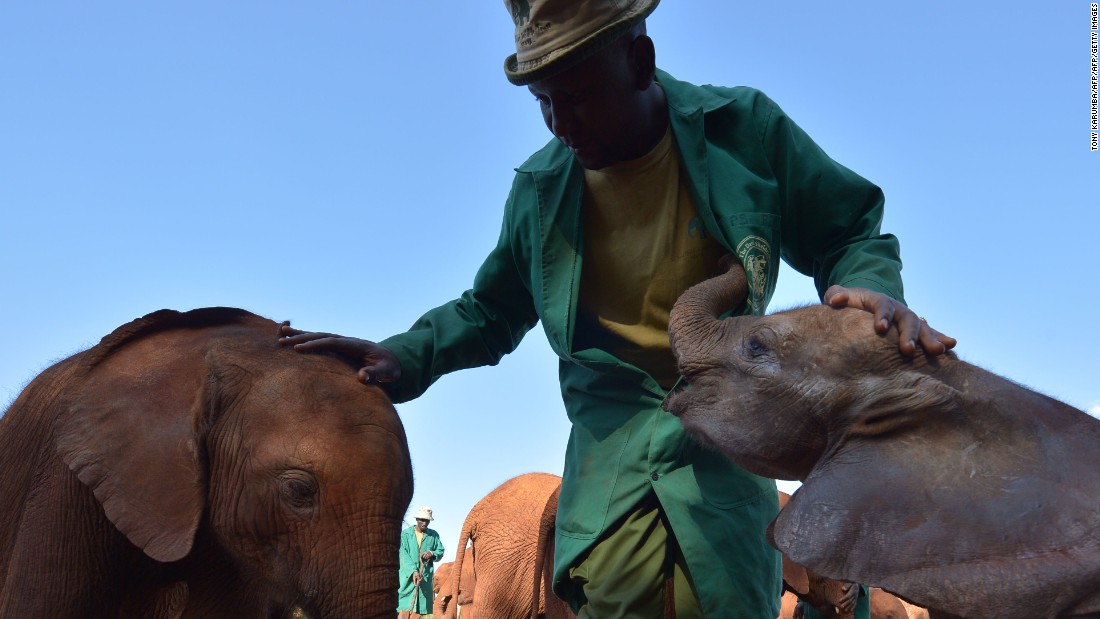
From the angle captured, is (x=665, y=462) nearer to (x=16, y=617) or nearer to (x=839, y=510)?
(x=839, y=510)

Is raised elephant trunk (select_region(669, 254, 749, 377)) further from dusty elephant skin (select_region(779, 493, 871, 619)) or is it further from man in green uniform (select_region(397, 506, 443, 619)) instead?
man in green uniform (select_region(397, 506, 443, 619))

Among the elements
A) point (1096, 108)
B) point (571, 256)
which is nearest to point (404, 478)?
point (571, 256)

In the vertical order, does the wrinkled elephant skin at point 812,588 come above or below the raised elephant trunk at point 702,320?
below

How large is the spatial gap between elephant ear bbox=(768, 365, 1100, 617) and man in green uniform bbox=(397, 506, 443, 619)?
16.8m

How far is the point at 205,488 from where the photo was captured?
4.53 meters

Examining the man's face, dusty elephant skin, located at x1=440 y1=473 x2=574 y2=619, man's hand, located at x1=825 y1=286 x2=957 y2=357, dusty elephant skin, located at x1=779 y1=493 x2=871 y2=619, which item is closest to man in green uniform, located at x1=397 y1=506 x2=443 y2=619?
dusty elephant skin, located at x1=440 y1=473 x2=574 y2=619

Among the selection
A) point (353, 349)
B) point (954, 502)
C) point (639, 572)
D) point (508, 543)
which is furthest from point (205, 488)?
point (508, 543)

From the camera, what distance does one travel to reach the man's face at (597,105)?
14.1ft

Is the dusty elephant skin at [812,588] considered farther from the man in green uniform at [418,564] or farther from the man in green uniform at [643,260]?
the man in green uniform at [418,564]

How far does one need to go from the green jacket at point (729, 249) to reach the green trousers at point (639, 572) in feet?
0.23

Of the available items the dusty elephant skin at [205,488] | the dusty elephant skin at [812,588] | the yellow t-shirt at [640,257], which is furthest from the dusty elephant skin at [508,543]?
the yellow t-shirt at [640,257]

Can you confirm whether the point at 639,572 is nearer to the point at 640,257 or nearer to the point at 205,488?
the point at 640,257

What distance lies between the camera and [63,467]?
4.72 m

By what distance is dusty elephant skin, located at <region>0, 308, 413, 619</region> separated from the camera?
14.1 feet
